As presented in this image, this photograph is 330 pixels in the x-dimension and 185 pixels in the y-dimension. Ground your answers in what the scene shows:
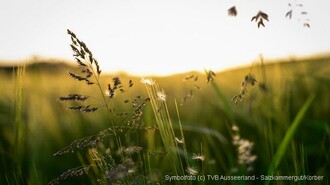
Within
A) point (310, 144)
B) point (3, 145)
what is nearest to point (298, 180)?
point (310, 144)

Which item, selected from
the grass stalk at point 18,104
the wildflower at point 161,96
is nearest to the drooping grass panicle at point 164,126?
the wildflower at point 161,96

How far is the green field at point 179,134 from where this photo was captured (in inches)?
45.4

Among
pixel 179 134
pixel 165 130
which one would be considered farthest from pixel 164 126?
pixel 179 134

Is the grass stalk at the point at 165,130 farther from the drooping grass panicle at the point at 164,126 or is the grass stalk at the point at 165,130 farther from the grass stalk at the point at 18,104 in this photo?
the grass stalk at the point at 18,104

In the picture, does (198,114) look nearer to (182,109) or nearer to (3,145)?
(182,109)

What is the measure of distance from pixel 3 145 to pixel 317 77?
4.32ft

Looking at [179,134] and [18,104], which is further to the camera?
[179,134]

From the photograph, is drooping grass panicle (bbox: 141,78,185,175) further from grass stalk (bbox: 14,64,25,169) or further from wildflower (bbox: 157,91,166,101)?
grass stalk (bbox: 14,64,25,169)

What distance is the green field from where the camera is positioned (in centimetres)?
115

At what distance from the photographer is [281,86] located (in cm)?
152

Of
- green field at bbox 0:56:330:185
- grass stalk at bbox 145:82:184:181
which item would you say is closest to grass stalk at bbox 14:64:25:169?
green field at bbox 0:56:330:185

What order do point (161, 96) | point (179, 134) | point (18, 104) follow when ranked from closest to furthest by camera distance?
point (161, 96) < point (18, 104) < point (179, 134)

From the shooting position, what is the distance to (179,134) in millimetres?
1780

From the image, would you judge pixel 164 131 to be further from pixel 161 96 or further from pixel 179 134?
pixel 179 134
